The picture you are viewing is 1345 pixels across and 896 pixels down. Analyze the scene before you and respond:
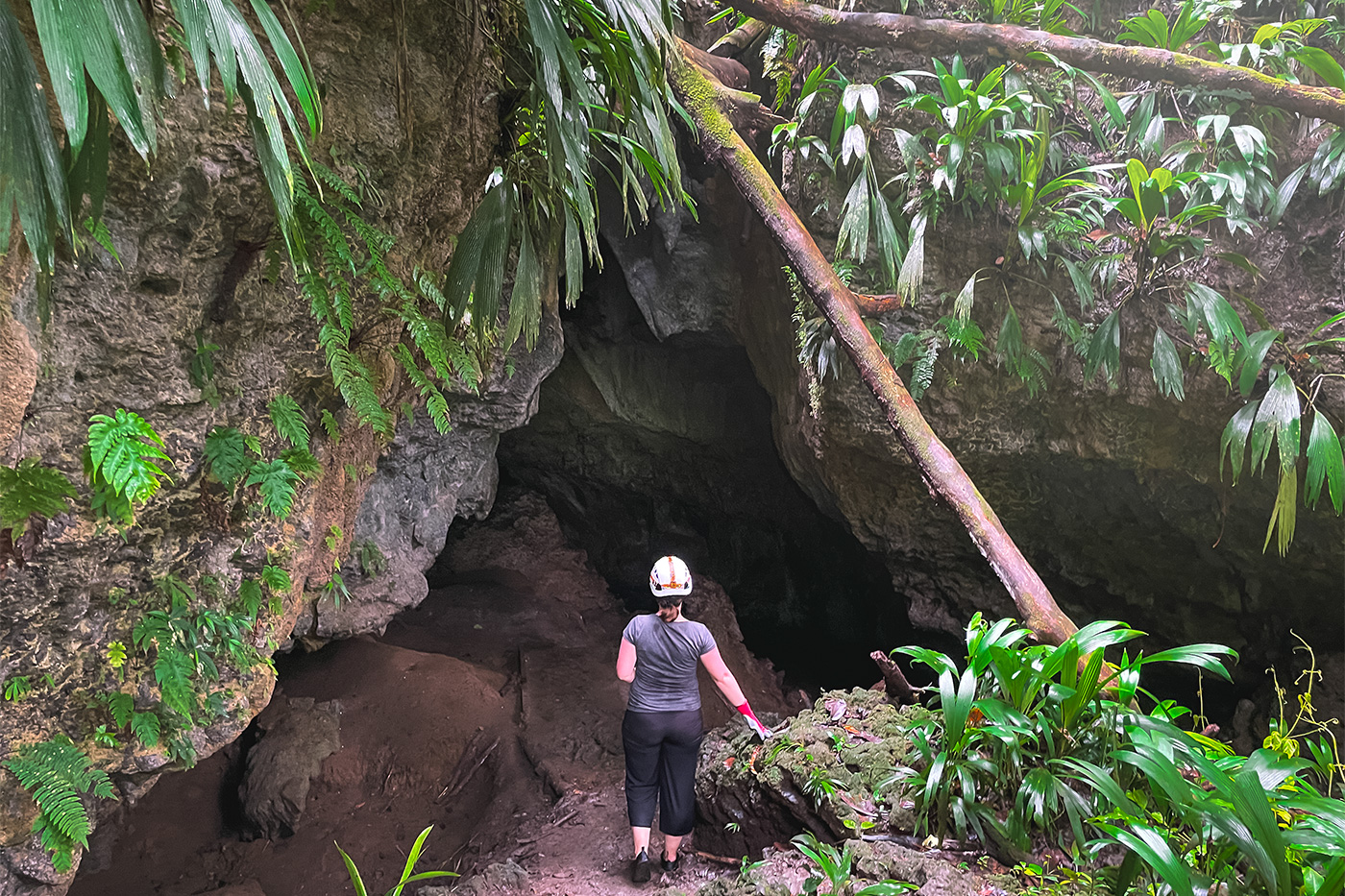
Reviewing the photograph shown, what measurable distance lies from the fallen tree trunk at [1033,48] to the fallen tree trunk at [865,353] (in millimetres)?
533

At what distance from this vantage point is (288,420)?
1.98 meters

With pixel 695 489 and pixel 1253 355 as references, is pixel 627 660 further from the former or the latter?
pixel 695 489

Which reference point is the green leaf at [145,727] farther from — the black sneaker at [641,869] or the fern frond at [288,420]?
the black sneaker at [641,869]

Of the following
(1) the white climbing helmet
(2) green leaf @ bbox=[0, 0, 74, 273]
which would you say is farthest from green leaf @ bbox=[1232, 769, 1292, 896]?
(2) green leaf @ bbox=[0, 0, 74, 273]

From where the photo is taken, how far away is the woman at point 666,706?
8.51 ft

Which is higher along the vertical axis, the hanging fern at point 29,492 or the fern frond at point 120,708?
the hanging fern at point 29,492

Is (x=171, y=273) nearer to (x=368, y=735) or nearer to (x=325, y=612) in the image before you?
(x=325, y=612)

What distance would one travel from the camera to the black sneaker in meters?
2.72

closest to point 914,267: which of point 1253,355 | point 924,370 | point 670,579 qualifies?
point 924,370

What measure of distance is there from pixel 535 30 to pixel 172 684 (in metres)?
2.11

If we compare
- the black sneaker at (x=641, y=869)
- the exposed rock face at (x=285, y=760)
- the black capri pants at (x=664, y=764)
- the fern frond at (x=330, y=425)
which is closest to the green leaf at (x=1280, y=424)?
the black capri pants at (x=664, y=764)

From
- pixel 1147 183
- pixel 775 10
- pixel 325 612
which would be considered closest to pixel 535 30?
pixel 775 10

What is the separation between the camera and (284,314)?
6.40 ft

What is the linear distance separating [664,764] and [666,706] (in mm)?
305
